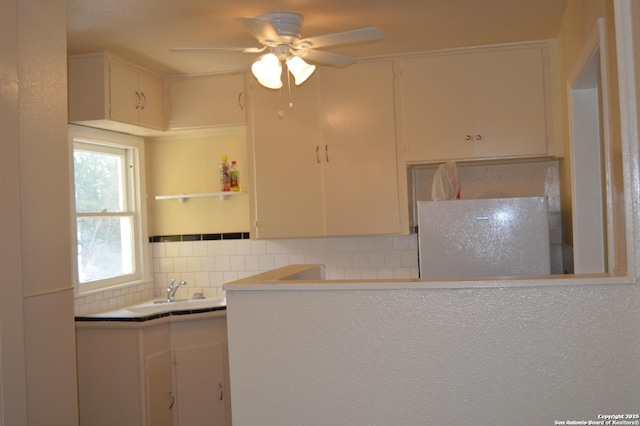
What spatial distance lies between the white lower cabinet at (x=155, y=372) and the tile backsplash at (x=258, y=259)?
0.73 m

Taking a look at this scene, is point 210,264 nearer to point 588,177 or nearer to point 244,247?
point 244,247

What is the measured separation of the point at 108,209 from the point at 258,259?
112cm

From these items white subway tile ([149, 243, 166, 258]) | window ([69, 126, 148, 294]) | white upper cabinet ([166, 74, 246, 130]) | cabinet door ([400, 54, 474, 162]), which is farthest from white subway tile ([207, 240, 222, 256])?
cabinet door ([400, 54, 474, 162])

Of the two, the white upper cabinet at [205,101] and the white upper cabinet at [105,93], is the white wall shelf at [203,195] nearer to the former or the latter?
the white upper cabinet at [205,101]

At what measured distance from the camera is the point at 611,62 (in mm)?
2410

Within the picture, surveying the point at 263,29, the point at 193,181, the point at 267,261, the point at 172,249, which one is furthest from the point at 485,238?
the point at 172,249

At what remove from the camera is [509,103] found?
425 centimetres

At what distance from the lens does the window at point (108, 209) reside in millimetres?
4316

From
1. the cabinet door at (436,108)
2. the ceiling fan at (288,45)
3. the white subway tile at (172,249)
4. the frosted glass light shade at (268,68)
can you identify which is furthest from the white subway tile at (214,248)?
the frosted glass light shade at (268,68)

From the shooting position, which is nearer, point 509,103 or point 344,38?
point 344,38

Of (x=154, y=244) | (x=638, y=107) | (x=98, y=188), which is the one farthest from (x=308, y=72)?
(x=154, y=244)

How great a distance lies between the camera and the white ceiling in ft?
10.8

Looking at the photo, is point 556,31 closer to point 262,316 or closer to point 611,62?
point 611,62

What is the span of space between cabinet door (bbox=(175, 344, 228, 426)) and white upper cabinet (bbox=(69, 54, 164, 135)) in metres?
1.50
